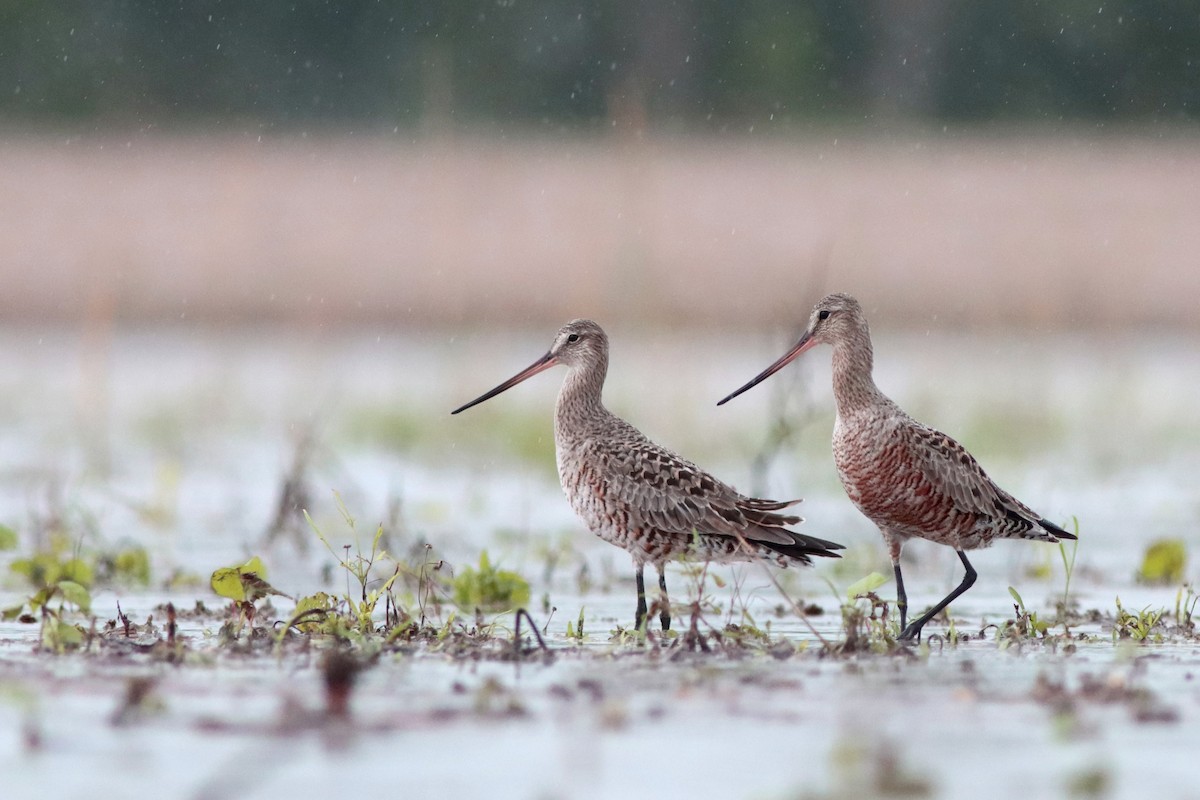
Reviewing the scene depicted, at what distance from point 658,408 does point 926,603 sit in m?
4.85

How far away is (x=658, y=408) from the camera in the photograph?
12641 mm

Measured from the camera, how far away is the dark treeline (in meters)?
30.4

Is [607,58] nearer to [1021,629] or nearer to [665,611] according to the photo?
[1021,629]

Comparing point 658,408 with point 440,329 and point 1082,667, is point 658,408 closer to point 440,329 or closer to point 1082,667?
point 1082,667

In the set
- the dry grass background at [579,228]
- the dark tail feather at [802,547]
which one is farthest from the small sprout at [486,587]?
the dry grass background at [579,228]

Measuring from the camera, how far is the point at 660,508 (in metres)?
7.08

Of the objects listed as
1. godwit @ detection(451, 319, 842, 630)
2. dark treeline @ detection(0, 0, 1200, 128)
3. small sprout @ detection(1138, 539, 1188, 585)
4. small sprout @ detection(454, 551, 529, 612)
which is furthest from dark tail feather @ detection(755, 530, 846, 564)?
dark treeline @ detection(0, 0, 1200, 128)

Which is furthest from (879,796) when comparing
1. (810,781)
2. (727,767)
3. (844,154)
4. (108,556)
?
(844,154)

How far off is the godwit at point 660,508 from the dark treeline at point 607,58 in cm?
2244

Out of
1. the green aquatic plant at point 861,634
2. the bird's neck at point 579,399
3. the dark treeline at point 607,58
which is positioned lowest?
the green aquatic plant at point 861,634

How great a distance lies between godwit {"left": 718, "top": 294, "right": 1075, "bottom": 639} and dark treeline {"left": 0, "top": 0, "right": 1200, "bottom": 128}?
22.7m

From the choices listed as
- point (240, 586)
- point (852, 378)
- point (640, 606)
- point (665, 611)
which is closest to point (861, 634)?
point (665, 611)

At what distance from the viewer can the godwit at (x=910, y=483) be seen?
6.95 meters

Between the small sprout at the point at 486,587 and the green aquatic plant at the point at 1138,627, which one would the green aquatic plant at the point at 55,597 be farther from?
the green aquatic plant at the point at 1138,627
